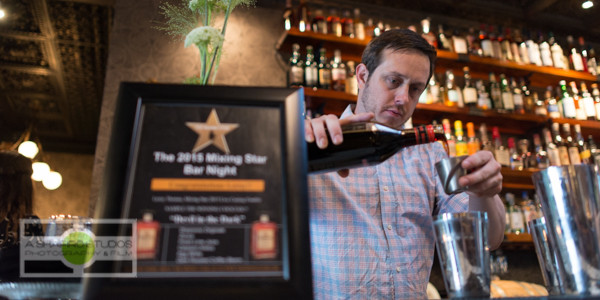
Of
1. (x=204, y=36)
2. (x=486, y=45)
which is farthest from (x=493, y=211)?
(x=486, y=45)

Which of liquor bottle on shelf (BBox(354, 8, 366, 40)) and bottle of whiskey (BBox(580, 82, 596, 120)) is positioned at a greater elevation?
liquor bottle on shelf (BBox(354, 8, 366, 40))

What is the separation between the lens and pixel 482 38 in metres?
2.94

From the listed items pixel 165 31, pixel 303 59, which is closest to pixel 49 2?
pixel 303 59

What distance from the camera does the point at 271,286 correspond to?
16.1 inches

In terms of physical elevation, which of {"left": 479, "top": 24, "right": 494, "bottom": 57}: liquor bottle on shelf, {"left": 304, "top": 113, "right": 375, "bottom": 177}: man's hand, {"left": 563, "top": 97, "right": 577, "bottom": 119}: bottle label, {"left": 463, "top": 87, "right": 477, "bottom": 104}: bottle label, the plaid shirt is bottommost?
the plaid shirt

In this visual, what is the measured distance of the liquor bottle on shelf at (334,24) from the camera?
8.59 ft

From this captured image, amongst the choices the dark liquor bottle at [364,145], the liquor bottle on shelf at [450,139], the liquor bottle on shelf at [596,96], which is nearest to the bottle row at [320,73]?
the liquor bottle on shelf at [450,139]

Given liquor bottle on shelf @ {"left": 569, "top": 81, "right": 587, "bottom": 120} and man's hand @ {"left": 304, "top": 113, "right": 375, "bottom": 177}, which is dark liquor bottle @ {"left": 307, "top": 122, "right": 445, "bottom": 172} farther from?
liquor bottle on shelf @ {"left": 569, "top": 81, "right": 587, "bottom": 120}

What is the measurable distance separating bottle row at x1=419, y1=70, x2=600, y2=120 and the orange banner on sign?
2.25 m

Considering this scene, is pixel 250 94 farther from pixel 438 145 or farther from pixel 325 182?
pixel 438 145

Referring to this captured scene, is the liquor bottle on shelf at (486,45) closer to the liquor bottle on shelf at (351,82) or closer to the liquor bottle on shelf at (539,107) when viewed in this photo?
the liquor bottle on shelf at (539,107)

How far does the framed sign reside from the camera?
0.41m

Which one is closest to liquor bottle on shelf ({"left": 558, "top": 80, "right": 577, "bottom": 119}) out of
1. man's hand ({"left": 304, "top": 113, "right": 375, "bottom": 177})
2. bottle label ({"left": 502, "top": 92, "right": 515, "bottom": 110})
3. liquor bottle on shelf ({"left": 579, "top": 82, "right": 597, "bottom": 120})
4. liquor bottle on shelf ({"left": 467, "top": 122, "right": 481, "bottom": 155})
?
liquor bottle on shelf ({"left": 579, "top": 82, "right": 597, "bottom": 120})

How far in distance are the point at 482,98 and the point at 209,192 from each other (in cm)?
268
